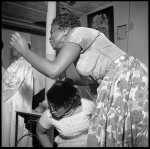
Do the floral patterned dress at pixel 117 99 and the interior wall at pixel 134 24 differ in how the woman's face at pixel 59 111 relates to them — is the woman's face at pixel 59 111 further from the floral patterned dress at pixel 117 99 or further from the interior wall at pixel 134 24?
the interior wall at pixel 134 24

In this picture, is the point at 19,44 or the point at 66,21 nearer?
the point at 19,44

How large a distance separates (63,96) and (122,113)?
56cm

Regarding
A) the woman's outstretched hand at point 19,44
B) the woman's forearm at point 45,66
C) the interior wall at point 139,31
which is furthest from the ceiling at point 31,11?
the woman's forearm at point 45,66

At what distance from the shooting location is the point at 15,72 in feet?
8.56

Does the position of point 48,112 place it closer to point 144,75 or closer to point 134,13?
point 144,75

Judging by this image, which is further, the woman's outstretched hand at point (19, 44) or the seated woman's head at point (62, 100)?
the seated woman's head at point (62, 100)

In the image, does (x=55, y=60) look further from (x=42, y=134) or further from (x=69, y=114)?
(x=42, y=134)

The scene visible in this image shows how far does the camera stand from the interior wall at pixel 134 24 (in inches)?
127

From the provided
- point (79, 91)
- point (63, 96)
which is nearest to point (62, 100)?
point (63, 96)

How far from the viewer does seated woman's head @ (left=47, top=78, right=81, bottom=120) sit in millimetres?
1643

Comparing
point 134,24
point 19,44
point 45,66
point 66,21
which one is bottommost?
point 45,66

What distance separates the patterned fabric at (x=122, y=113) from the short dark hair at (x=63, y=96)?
45cm

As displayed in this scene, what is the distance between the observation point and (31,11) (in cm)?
441

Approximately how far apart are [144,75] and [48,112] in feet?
2.65
